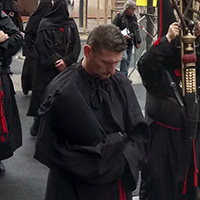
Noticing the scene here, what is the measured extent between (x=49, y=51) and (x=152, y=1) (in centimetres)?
362

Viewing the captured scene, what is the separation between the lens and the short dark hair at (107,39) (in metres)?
2.43

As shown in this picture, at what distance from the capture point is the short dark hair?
2.43 metres

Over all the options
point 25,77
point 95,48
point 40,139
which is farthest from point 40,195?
point 25,77

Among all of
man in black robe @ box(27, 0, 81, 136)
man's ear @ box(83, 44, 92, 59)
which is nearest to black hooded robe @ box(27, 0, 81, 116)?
man in black robe @ box(27, 0, 81, 136)

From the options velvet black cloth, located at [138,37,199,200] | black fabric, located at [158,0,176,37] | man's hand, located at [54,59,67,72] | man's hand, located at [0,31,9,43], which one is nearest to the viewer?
black fabric, located at [158,0,176,37]

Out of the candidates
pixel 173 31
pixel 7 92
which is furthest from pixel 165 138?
pixel 7 92

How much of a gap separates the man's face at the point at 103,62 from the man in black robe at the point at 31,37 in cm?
435

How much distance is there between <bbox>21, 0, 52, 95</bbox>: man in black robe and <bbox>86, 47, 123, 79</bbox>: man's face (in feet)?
14.3

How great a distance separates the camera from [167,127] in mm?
3643

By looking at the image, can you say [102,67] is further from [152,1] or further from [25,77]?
[152,1]

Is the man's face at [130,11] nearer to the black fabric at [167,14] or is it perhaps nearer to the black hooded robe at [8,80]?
the black hooded robe at [8,80]

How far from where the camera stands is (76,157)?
2.45m

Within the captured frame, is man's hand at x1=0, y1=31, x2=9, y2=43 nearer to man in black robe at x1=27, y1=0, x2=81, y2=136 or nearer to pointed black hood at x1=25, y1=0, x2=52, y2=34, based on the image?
man in black robe at x1=27, y1=0, x2=81, y2=136

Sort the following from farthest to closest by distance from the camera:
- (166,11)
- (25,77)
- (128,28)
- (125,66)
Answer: (125,66) < (128,28) < (25,77) < (166,11)
